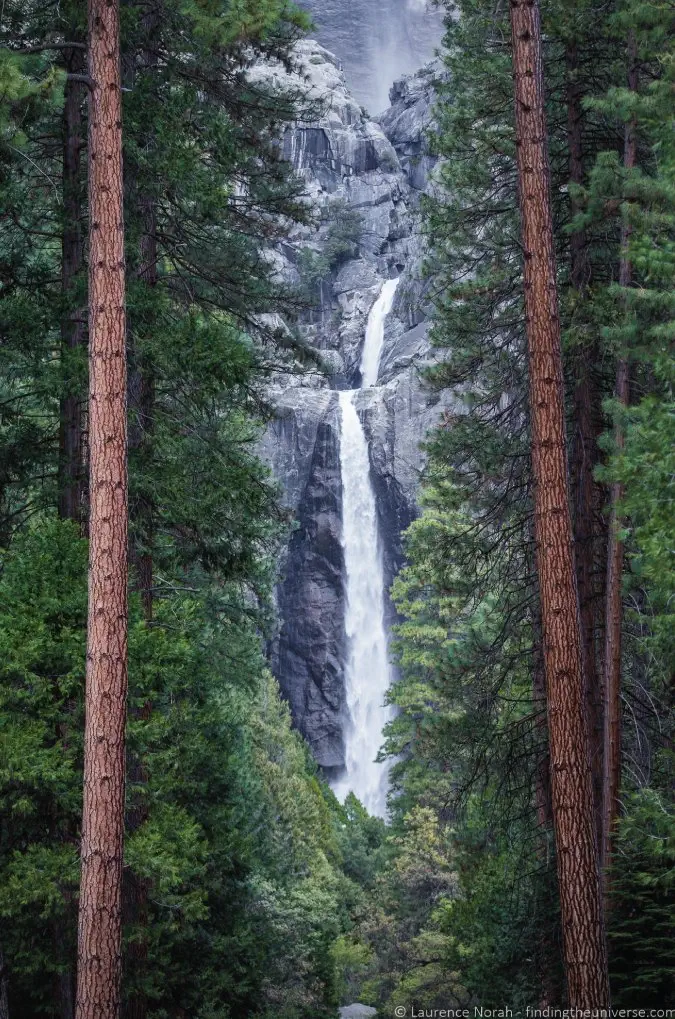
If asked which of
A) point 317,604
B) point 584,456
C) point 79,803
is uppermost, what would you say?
point 317,604

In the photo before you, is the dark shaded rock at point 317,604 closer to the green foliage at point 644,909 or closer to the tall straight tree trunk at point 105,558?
the green foliage at point 644,909

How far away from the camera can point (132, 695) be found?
7410 mm

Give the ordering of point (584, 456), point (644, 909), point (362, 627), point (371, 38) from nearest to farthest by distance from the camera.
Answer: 1. point (644, 909)
2. point (584, 456)
3. point (362, 627)
4. point (371, 38)

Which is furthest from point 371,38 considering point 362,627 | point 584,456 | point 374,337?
point 584,456

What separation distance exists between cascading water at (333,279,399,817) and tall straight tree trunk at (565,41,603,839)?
1100 inches

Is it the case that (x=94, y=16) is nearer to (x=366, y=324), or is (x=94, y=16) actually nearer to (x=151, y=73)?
(x=151, y=73)

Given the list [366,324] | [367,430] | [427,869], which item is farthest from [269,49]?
[366,324]

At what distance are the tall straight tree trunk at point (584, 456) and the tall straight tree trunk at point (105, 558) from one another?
195 inches

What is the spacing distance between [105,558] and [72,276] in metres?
3.41

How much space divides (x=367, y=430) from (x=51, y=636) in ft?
110

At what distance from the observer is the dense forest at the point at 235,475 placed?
6062 millimetres

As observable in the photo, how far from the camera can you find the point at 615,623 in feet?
28.6

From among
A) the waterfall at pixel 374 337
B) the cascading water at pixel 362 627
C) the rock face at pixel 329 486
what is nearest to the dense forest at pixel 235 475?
the rock face at pixel 329 486

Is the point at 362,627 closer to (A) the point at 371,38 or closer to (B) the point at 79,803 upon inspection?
(B) the point at 79,803
